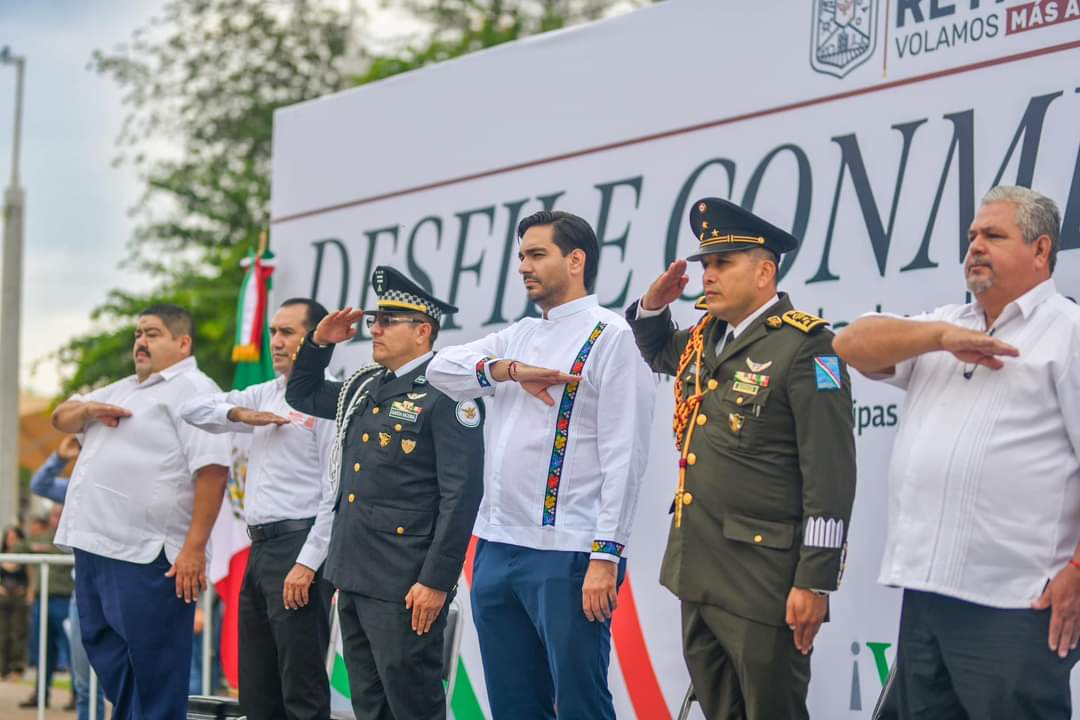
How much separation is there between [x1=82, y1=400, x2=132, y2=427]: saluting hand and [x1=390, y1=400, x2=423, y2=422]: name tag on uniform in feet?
4.56

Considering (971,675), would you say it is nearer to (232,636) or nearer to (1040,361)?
(1040,361)

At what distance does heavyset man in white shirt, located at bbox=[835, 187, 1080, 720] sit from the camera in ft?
8.46

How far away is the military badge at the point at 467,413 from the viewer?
3750mm

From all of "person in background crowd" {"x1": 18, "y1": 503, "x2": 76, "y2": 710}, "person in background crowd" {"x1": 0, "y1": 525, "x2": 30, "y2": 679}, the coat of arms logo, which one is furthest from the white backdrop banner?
"person in background crowd" {"x1": 0, "y1": 525, "x2": 30, "y2": 679}

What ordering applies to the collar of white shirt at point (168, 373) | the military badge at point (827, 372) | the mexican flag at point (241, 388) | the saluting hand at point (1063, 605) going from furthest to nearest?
the mexican flag at point (241, 388)
the collar of white shirt at point (168, 373)
the military badge at point (827, 372)
the saluting hand at point (1063, 605)

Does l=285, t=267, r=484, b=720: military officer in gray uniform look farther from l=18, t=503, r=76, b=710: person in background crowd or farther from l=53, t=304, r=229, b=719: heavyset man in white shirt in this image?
l=18, t=503, r=76, b=710: person in background crowd

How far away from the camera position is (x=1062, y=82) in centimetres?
349

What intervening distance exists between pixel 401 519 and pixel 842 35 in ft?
6.45

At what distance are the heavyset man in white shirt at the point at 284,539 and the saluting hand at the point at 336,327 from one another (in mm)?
448

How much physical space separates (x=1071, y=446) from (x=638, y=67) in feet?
8.26

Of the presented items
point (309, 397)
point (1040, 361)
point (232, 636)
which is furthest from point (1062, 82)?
point (232, 636)

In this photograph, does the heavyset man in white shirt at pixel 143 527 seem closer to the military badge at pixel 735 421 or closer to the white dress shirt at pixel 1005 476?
the military badge at pixel 735 421

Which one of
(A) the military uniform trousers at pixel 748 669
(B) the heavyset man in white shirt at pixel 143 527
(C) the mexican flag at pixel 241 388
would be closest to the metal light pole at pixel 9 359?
(C) the mexican flag at pixel 241 388

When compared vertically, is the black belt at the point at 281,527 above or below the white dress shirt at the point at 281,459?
below
